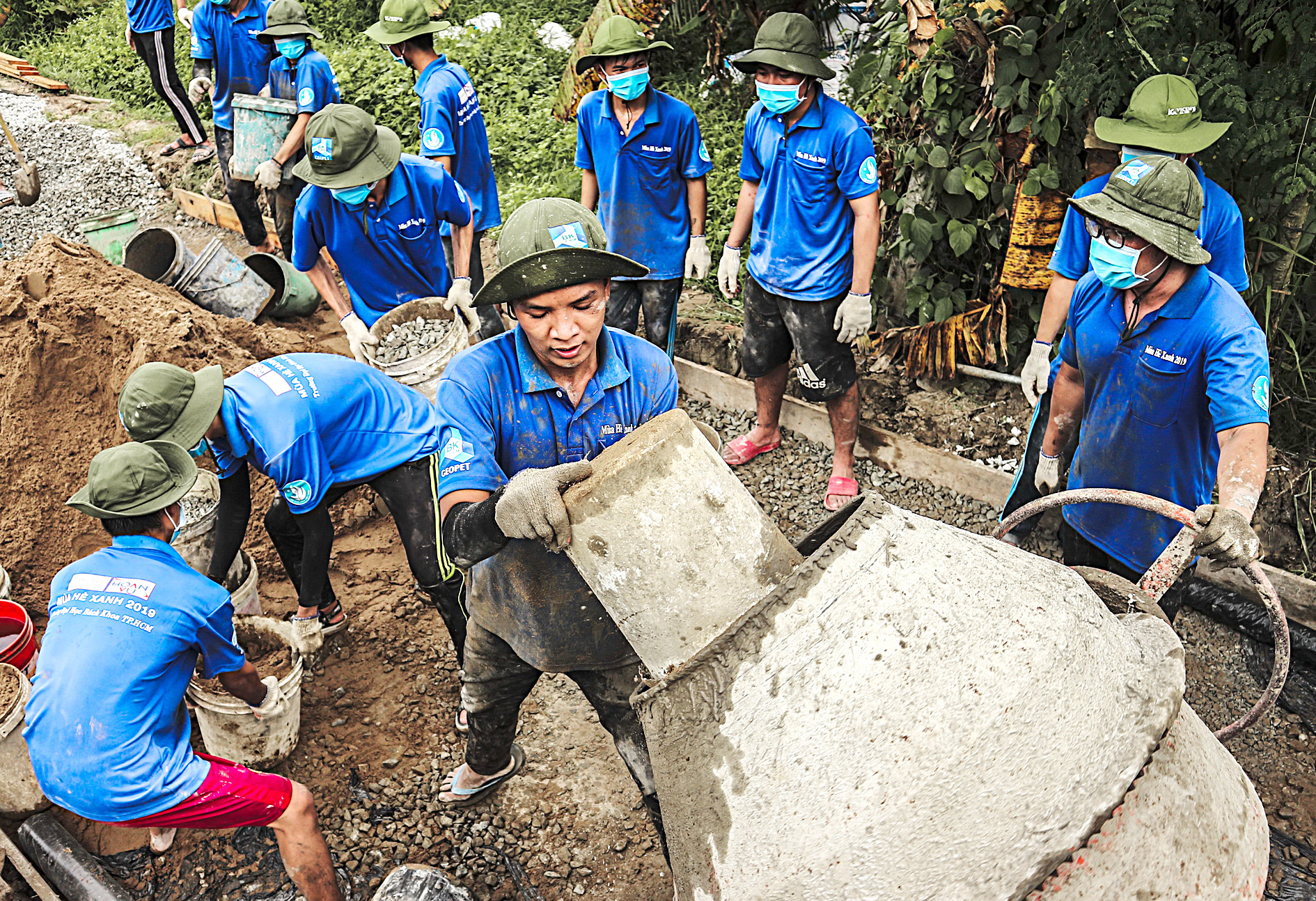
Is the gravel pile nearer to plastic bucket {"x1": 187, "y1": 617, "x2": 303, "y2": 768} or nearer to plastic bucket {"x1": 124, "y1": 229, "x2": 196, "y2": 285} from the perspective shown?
plastic bucket {"x1": 124, "y1": 229, "x2": 196, "y2": 285}

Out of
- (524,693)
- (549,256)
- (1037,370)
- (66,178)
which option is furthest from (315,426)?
(66,178)

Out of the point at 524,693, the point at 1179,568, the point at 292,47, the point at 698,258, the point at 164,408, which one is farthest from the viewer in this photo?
the point at 292,47

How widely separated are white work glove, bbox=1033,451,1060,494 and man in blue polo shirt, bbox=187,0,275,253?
697 cm

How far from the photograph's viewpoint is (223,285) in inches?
265

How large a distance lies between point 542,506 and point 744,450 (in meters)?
3.76

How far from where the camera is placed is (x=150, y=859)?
11.7 ft

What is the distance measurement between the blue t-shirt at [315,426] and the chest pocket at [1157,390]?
2.86 m

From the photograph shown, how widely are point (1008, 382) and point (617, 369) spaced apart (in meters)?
3.77

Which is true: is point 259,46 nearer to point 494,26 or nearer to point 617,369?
point 494,26

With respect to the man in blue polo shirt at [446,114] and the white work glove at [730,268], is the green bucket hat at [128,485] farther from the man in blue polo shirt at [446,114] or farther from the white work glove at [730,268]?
the white work glove at [730,268]

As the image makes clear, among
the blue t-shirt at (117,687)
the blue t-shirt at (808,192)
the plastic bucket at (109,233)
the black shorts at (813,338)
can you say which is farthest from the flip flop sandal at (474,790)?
the plastic bucket at (109,233)

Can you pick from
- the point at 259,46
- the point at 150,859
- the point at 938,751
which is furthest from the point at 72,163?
the point at 938,751

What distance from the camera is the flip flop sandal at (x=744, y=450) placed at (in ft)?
18.0

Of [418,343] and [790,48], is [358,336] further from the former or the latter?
[790,48]
